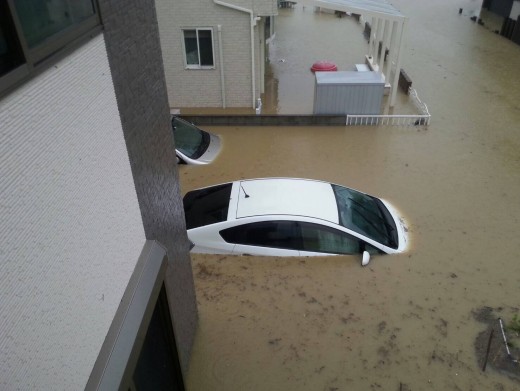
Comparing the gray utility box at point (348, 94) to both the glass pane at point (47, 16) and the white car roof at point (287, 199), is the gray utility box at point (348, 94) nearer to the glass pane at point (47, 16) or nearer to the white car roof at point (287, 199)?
the white car roof at point (287, 199)

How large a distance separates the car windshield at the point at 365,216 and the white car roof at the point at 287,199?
0.17 metres

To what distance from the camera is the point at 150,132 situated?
3898 mm

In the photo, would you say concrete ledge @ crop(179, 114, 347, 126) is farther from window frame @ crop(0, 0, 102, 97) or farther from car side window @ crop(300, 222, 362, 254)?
window frame @ crop(0, 0, 102, 97)

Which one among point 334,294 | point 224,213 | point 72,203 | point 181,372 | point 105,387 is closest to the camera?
point 72,203

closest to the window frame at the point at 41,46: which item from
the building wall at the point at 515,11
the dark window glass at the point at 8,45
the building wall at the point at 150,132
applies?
the dark window glass at the point at 8,45

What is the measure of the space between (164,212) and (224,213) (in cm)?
245

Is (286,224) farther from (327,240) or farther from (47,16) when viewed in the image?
(47,16)

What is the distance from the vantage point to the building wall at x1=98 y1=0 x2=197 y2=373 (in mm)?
3213

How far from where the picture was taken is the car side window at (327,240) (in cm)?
649

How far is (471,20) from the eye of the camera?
26250mm

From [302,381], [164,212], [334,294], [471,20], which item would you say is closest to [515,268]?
[334,294]

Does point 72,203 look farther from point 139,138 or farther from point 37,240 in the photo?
point 139,138

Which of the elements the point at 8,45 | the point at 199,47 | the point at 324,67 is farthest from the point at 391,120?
the point at 8,45

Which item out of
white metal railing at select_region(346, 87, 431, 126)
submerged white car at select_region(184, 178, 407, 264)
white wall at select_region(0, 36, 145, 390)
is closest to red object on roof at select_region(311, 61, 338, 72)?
white metal railing at select_region(346, 87, 431, 126)
